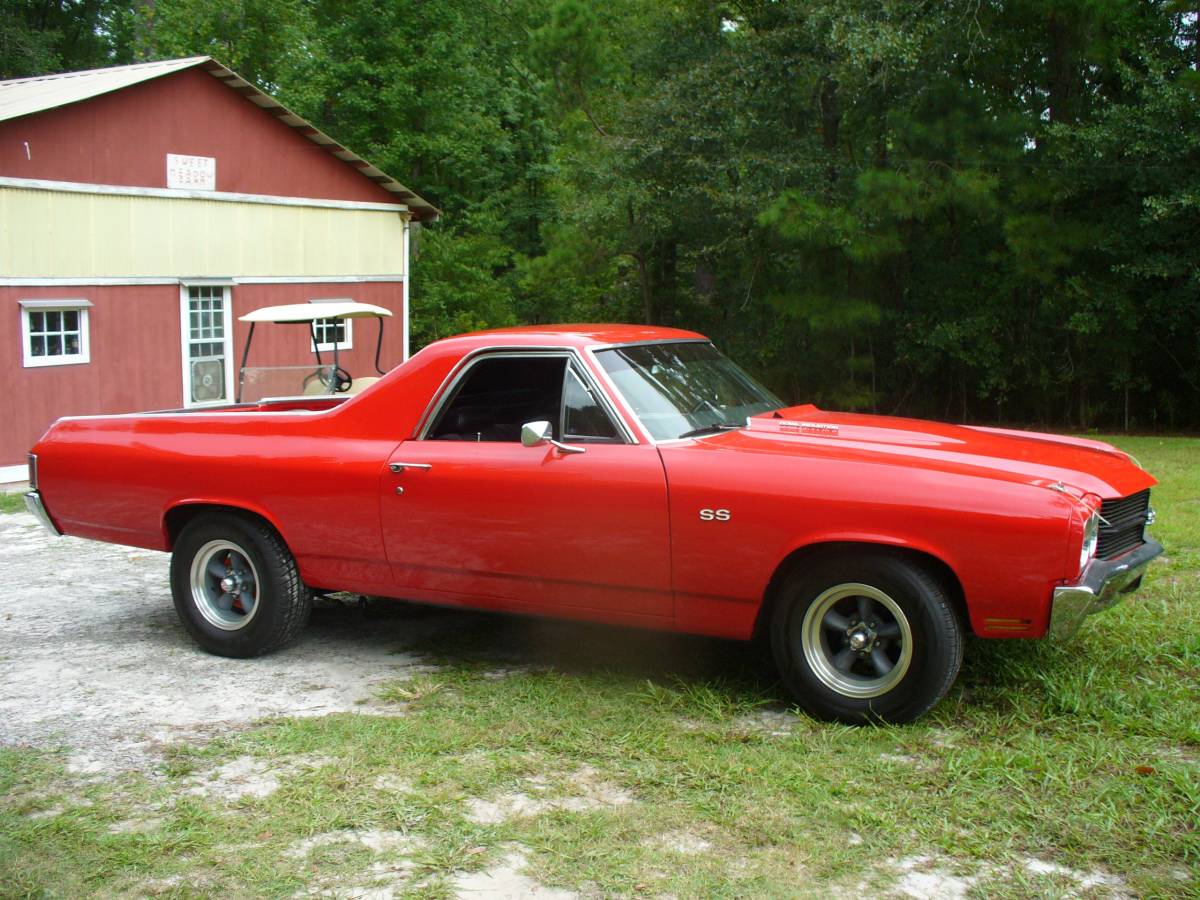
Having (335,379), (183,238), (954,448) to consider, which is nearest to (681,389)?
(954,448)

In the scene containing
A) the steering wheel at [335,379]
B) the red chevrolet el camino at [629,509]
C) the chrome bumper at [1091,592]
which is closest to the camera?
the chrome bumper at [1091,592]

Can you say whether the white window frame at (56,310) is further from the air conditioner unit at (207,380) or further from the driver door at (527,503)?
the driver door at (527,503)

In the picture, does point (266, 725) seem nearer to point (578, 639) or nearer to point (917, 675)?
point (578, 639)

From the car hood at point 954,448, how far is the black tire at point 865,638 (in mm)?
490

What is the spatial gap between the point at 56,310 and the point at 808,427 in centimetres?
1327

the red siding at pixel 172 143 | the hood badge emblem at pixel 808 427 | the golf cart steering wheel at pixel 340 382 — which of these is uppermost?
the red siding at pixel 172 143

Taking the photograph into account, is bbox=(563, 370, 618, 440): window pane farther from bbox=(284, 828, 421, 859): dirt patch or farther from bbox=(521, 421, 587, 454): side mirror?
bbox=(284, 828, 421, 859): dirt patch

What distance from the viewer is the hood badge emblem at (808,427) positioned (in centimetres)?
554

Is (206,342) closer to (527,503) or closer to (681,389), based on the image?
(681,389)

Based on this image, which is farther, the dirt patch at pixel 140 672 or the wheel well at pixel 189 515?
the wheel well at pixel 189 515

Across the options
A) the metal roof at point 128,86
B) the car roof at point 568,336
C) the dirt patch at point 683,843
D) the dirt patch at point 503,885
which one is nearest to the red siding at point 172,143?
the metal roof at point 128,86

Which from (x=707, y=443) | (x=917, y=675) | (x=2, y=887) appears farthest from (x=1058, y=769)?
(x=2, y=887)

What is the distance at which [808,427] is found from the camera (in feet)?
18.6

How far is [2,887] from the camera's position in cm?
371
